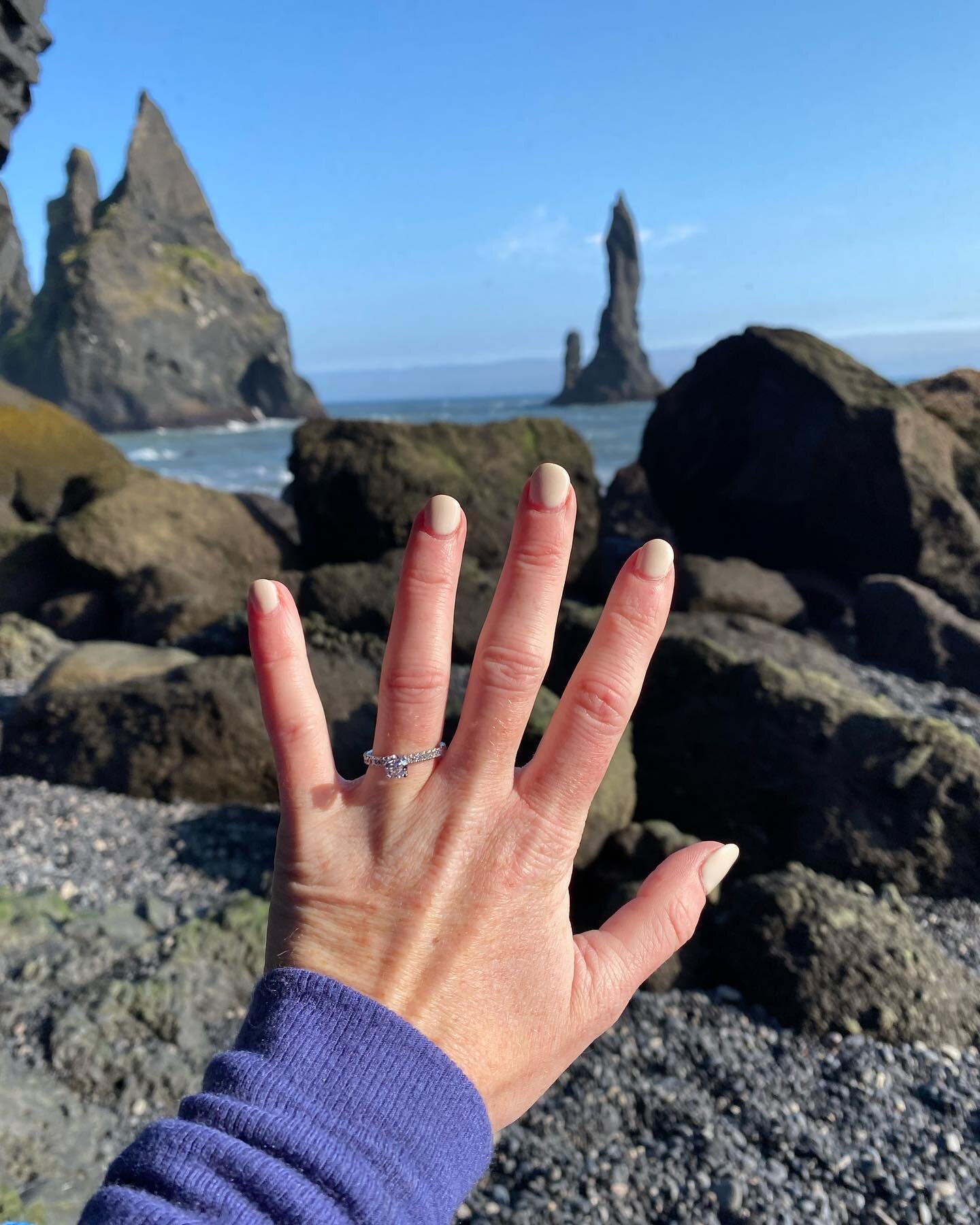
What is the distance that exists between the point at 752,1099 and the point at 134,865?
2665 mm

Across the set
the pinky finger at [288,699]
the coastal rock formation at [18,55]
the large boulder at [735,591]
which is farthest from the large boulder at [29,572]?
the pinky finger at [288,699]

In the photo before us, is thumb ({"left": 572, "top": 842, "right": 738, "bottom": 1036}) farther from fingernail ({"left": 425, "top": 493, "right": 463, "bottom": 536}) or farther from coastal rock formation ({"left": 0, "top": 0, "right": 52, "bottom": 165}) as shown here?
coastal rock formation ({"left": 0, "top": 0, "right": 52, "bottom": 165})

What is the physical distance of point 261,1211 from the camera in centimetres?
86

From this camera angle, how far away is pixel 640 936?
1312 millimetres

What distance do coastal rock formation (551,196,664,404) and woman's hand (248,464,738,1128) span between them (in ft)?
273

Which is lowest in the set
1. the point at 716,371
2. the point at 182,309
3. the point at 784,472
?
the point at 784,472

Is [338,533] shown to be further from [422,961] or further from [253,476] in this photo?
[253,476]

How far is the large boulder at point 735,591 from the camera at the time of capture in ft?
24.2

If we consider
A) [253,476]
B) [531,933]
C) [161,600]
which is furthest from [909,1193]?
[253,476]

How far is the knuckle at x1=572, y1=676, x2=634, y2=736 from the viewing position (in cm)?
127

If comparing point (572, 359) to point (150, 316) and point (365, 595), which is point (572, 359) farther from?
point (365, 595)

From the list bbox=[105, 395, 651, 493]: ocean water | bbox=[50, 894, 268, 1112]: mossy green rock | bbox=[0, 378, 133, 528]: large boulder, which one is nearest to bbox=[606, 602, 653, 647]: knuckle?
bbox=[50, 894, 268, 1112]: mossy green rock

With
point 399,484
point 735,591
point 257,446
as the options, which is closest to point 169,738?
point 399,484

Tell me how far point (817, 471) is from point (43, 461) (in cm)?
836
